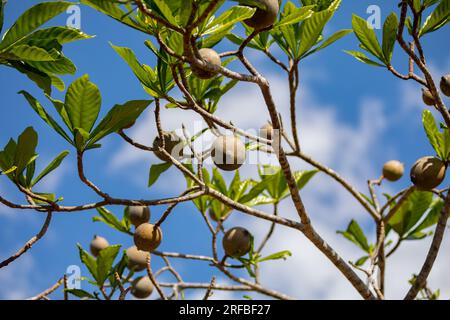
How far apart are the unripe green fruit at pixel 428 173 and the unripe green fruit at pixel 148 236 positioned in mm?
1004

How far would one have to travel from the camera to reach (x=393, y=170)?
9.59 feet

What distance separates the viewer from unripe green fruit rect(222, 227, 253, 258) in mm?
2240

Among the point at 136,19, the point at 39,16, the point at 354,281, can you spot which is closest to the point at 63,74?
the point at 39,16

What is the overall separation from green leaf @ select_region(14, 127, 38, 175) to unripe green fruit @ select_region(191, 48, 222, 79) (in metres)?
0.56

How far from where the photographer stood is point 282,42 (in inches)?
85.5

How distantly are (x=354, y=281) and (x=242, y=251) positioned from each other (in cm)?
48

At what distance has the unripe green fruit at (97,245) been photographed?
2.84m

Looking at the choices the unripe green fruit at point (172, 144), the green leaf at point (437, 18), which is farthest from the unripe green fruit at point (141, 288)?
the green leaf at point (437, 18)

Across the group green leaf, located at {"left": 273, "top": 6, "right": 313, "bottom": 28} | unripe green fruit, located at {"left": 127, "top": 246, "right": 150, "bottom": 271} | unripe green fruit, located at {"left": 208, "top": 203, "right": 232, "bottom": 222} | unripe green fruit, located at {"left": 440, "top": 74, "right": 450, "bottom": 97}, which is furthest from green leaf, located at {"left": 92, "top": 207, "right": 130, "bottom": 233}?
unripe green fruit, located at {"left": 440, "top": 74, "right": 450, "bottom": 97}

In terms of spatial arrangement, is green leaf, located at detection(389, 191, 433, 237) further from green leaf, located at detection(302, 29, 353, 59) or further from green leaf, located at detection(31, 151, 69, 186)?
green leaf, located at detection(31, 151, 69, 186)

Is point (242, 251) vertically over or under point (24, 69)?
under

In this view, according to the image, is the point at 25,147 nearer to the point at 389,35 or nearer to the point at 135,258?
the point at 135,258
